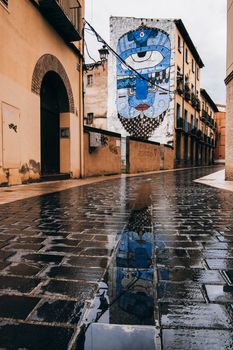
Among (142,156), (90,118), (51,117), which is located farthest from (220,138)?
Answer: (51,117)

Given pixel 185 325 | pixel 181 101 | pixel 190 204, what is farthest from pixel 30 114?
pixel 181 101

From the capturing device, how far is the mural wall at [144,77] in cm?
2544

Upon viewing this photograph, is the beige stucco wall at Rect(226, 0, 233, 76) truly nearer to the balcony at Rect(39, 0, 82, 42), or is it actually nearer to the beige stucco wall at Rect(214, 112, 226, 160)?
the balcony at Rect(39, 0, 82, 42)

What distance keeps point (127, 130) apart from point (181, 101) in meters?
6.11

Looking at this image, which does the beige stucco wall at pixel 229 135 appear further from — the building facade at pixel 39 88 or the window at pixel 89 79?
the window at pixel 89 79

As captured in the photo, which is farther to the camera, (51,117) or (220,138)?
(220,138)

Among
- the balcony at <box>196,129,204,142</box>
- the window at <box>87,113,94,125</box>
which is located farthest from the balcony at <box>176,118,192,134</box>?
the window at <box>87,113,94,125</box>

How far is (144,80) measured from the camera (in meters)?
25.7

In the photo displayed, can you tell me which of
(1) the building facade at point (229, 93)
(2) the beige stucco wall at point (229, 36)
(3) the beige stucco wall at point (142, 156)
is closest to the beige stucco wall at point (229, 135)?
(1) the building facade at point (229, 93)

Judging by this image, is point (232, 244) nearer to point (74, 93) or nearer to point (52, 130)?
point (52, 130)

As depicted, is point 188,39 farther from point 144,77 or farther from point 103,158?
point 103,158

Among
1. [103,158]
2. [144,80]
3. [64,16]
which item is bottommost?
[103,158]

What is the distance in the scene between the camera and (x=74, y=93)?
13.0m

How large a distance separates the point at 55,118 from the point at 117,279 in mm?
11278
